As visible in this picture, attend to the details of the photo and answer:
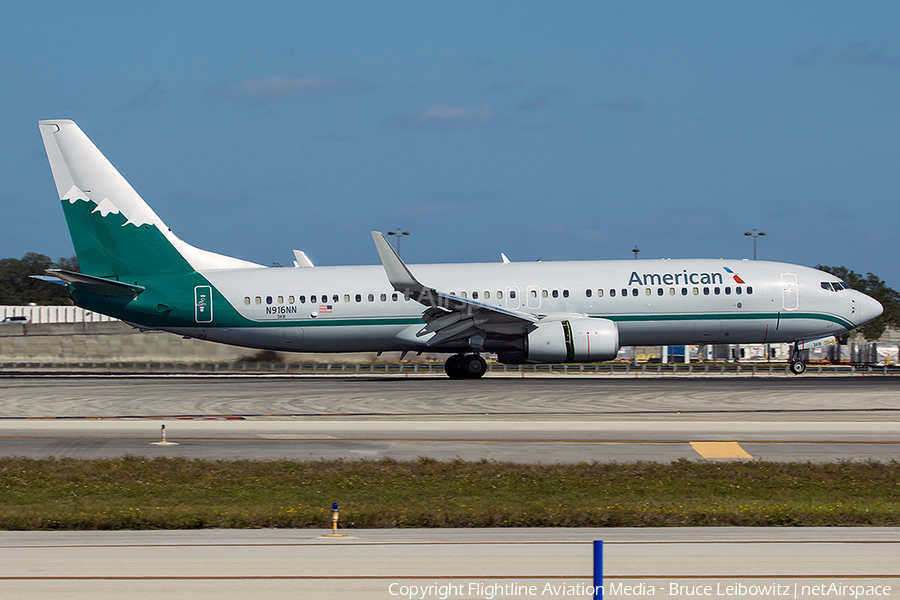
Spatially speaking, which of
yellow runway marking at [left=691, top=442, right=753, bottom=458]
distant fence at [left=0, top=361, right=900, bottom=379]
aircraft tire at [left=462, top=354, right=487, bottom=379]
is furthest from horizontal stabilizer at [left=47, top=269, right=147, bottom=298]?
yellow runway marking at [left=691, top=442, right=753, bottom=458]

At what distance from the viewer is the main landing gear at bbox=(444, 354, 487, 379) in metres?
34.3

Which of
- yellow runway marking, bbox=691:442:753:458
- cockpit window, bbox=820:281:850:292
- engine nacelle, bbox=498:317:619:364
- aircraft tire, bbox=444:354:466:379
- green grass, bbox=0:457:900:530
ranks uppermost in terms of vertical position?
cockpit window, bbox=820:281:850:292

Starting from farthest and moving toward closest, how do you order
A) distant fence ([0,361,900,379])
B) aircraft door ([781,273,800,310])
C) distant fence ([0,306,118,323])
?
distant fence ([0,306,118,323]) → distant fence ([0,361,900,379]) → aircraft door ([781,273,800,310])

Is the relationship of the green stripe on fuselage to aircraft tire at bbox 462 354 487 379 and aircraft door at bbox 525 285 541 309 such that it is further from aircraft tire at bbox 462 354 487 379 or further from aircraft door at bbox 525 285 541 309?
aircraft tire at bbox 462 354 487 379

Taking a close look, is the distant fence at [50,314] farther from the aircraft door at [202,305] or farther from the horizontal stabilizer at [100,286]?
the aircraft door at [202,305]

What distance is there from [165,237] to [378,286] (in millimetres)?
9066

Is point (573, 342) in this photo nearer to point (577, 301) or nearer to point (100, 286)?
point (577, 301)

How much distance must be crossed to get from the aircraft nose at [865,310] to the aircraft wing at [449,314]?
44.6 ft

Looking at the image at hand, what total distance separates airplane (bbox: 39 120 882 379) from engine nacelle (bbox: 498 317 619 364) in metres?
1.12

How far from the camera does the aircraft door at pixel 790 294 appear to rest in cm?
3419

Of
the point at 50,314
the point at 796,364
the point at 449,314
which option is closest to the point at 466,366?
the point at 449,314

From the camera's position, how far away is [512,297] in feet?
113

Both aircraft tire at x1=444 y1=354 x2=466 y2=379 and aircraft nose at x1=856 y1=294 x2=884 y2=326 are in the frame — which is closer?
aircraft tire at x1=444 y1=354 x2=466 y2=379

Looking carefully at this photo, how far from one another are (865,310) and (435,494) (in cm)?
2803
